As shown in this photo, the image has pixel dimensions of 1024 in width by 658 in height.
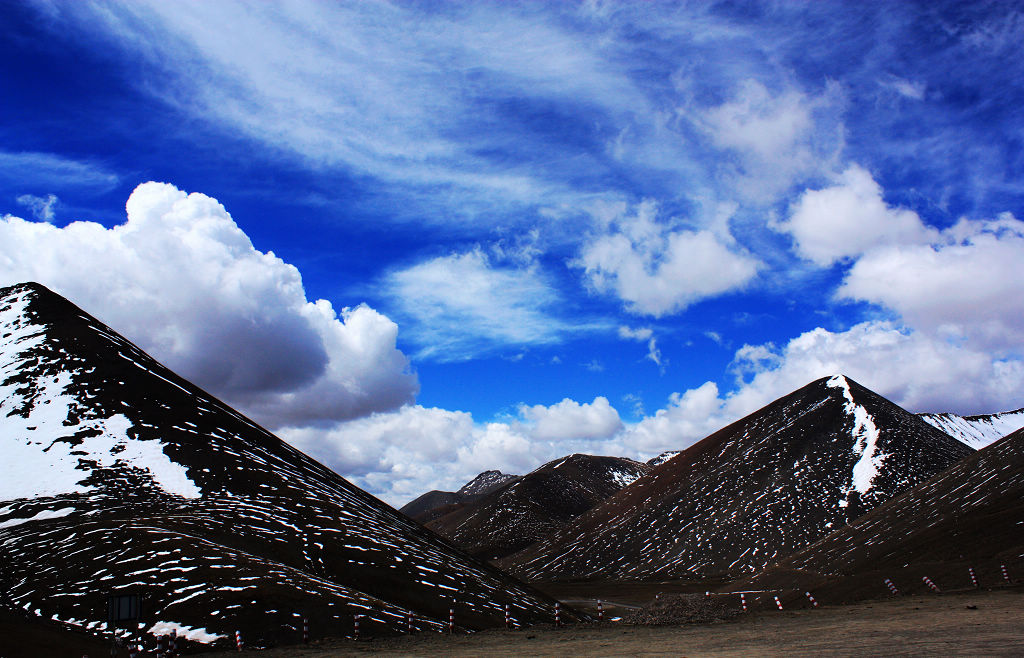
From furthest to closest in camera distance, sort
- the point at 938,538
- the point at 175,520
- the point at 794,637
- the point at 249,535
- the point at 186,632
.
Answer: the point at 938,538 → the point at 249,535 → the point at 175,520 → the point at 186,632 → the point at 794,637

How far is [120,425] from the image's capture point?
229 ft

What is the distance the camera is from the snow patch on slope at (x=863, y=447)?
433 feet

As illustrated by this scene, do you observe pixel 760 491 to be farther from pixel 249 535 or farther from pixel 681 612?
pixel 249 535

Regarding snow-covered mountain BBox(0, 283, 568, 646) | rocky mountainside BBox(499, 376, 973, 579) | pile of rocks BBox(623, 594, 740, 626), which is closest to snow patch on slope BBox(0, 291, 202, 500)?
snow-covered mountain BBox(0, 283, 568, 646)

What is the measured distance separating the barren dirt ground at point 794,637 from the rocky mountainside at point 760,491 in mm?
82612

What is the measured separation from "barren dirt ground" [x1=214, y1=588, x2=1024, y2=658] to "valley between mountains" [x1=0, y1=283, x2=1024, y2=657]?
17.2 ft

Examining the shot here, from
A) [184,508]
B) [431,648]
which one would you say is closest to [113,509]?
[184,508]

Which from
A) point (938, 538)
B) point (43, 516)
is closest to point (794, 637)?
point (938, 538)

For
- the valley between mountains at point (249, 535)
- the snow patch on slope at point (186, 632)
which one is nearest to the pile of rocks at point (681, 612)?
the valley between mountains at point (249, 535)

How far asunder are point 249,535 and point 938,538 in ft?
207

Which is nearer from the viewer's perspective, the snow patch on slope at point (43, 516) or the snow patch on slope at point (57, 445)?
the snow patch on slope at point (43, 516)

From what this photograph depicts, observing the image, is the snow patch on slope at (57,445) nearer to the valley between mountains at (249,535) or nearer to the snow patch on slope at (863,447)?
the valley between mountains at (249,535)

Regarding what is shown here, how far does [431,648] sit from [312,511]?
123ft

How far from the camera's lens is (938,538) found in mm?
62781
